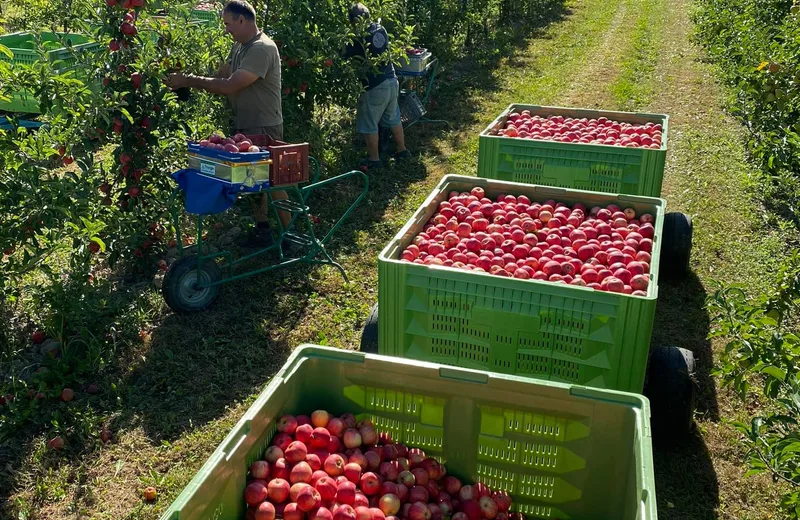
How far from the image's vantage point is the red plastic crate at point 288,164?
540 centimetres

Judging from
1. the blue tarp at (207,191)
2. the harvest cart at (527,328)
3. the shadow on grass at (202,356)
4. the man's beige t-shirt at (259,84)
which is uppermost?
the man's beige t-shirt at (259,84)

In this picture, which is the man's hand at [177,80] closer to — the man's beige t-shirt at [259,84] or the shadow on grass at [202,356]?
the man's beige t-shirt at [259,84]

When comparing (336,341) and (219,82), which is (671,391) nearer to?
(336,341)

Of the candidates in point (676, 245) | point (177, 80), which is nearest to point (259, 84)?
point (177, 80)

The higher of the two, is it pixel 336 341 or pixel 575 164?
pixel 575 164

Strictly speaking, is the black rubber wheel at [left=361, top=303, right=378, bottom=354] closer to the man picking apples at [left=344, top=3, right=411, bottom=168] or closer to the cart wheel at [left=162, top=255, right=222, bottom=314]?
the cart wheel at [left=162, top=255, right=222, bottom=314]

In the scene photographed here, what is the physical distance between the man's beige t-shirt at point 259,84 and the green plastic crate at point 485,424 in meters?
3.61

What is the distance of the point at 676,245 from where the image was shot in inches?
243

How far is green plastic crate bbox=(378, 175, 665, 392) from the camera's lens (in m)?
3.44

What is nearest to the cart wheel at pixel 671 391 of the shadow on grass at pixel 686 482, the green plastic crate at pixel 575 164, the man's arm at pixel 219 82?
the shadow on grass at pixel 686 482

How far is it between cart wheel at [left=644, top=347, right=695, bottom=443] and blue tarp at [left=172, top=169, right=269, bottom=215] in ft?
9.94

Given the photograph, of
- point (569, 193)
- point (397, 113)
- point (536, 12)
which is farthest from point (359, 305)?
point (536, 12)

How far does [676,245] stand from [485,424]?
3.99m

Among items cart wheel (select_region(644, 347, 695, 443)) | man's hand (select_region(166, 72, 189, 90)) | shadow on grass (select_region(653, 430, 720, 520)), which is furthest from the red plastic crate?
shadow on grass (select_region(653, 430, 720, 520))
